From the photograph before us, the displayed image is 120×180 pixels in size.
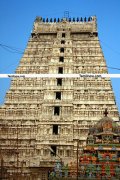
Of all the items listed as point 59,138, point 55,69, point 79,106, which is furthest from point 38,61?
point 59,138

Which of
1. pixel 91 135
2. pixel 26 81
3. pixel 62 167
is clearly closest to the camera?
pixel 62 167

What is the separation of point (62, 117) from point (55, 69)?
24.0 feet

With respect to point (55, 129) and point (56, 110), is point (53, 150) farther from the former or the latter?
point (56, 110)

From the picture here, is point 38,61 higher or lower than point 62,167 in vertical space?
higher

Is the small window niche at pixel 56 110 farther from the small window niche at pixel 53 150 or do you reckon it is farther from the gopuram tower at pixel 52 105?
the small window niche at pixel 53 150

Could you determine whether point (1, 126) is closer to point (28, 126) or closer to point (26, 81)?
point (28, 126)

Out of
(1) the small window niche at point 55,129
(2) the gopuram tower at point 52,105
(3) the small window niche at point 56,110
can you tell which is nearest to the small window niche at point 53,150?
(2) the gopuram tower at point 52,105

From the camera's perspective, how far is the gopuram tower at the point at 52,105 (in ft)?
118

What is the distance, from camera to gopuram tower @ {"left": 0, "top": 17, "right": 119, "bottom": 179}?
118ft

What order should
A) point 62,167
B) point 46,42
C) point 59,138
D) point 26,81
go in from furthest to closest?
1. point 46,42
2. point 26,81
3. point 59,138
4. point 62,167

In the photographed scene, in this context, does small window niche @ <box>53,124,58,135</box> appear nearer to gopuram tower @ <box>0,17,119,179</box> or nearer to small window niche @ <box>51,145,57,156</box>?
gopuram tower @ <box>0,17,119,179</box>

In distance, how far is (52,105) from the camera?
3869 centimetres

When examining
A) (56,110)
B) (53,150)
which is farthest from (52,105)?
(53,150)

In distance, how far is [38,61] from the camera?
43.8 meters
